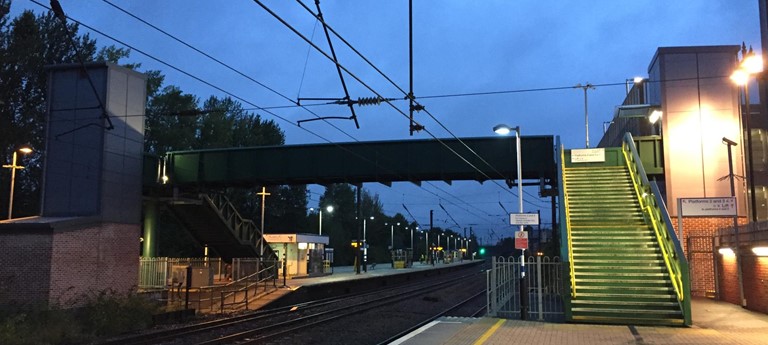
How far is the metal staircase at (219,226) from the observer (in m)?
33.0

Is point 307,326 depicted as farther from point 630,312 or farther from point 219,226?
point 219,226

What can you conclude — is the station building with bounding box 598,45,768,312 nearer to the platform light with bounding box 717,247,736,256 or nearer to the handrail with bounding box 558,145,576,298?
the platform light with bounding box 717,247,736,256

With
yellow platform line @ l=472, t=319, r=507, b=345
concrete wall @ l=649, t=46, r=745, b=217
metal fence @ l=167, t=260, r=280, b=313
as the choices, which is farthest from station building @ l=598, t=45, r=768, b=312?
metal fence @ l=167, t=260, r=280, b=313

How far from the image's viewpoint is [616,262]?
722 inches

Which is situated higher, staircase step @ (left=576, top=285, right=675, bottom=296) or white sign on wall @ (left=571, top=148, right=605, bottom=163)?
white sign on wall @ (left=571, top=148, right=605, bottom=163)

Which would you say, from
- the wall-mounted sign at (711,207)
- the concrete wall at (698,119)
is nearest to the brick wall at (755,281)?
the wall-mounted sign at (711,207)

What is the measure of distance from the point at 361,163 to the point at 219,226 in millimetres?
9617

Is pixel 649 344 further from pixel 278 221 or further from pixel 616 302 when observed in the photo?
pixel 278 221

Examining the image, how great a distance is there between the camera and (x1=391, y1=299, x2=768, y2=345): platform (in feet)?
42.4

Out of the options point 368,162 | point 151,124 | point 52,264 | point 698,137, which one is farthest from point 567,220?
point 151,124

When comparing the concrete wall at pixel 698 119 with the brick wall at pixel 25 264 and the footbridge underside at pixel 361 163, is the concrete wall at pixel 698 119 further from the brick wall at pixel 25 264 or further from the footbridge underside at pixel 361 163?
the brick wall at pixel 25 264

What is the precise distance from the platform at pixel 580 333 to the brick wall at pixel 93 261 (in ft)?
48.6

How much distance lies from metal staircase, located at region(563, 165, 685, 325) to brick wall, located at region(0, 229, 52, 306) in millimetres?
18594

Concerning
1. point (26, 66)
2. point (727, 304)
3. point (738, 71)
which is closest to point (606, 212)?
point (727, 304)
